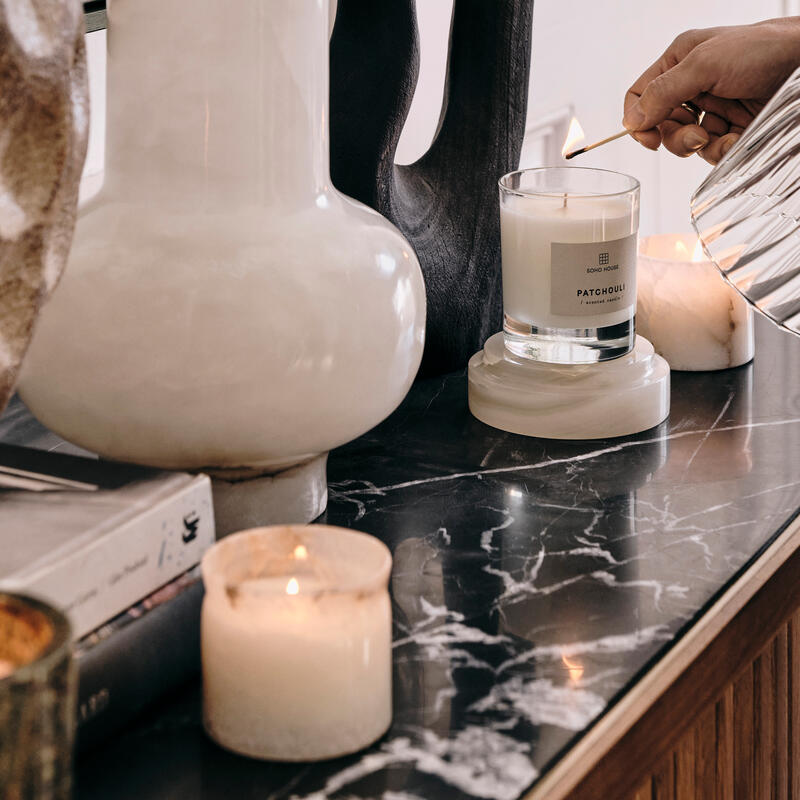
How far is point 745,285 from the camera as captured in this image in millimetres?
783

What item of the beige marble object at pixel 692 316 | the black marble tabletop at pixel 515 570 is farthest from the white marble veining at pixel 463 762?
the beige marble object at pixel 692 316

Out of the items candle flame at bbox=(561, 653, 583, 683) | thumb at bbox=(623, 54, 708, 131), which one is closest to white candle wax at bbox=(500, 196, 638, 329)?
thumb at bbox=(623, 54, 708, 131)

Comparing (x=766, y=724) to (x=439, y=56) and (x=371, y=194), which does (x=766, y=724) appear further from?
(x=439, y=56)

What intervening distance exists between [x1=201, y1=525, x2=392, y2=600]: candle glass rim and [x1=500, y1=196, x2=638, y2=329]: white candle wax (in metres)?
0.41

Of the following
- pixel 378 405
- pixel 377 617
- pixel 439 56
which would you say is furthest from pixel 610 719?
pixel 439 56

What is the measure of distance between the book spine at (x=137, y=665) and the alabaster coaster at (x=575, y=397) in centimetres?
40

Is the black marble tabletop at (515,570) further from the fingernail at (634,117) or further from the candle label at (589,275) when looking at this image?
the fingernail at (634,117)

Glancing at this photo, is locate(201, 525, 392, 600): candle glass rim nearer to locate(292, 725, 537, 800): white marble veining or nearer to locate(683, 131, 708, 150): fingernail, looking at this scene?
locate(292, 725, 537, 800): white marble veining

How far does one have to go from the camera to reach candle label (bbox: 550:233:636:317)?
881 millimetres

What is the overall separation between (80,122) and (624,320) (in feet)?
1.76

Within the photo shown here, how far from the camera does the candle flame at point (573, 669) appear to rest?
59 centimetres

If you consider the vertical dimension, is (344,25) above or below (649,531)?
above

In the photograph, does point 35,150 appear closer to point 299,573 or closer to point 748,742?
point 299,573

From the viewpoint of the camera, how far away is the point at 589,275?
0.88 metres
